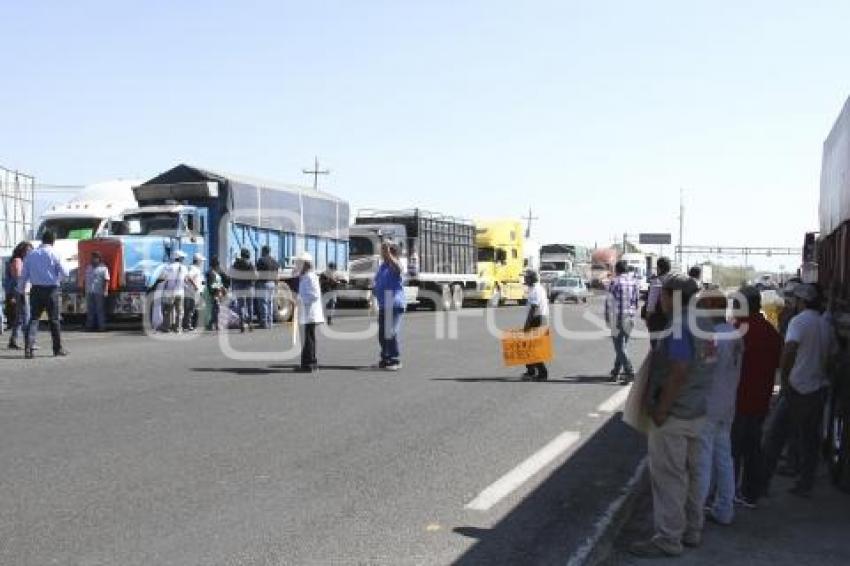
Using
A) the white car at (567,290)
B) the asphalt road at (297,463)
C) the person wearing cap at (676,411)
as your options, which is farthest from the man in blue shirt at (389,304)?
the white car at (567,290)

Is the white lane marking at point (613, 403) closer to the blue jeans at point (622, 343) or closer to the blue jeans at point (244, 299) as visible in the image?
the blue jeans at point (622, 343)

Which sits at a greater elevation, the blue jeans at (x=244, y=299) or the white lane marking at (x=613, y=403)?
the blue jeans at (x=244, y=299)

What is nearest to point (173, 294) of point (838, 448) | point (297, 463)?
point (297, 463)

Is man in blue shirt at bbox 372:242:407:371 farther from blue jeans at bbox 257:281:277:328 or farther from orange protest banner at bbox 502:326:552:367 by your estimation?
blue jeans at bbox 257:281:277:328

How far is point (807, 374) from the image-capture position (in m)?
7.36

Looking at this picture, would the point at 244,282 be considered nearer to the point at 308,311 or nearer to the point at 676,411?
the point at 308,311

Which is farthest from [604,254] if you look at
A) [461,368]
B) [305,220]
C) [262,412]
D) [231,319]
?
[262,412]

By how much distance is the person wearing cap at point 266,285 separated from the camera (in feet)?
75.2

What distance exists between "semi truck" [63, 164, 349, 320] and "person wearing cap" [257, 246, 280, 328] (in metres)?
1.25

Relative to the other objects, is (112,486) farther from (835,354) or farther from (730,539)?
(835,354)

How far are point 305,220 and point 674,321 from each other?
76.1 feet

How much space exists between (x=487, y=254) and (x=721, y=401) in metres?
36.0

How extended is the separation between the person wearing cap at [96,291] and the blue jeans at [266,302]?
3.48m

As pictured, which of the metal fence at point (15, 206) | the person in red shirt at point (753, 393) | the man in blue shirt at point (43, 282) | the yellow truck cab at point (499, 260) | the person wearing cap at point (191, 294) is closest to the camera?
the person in red shirt at point (753, 393)
